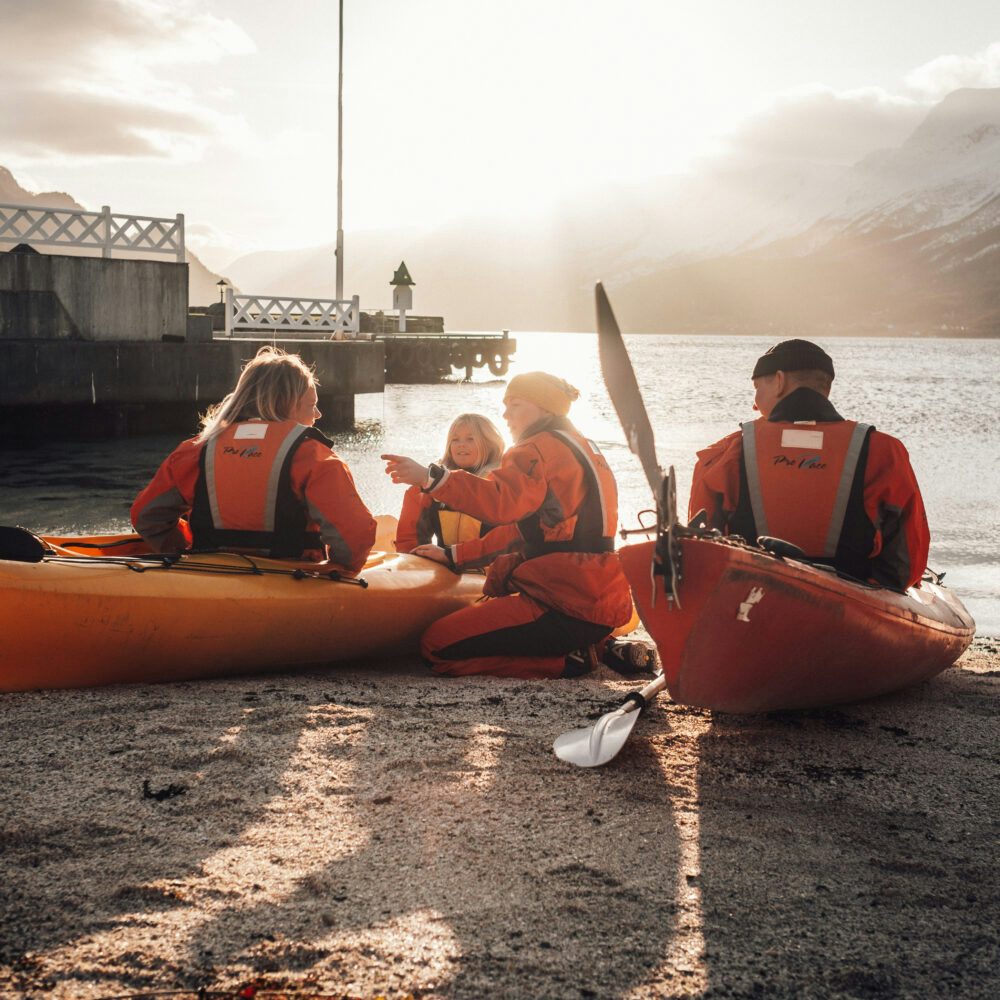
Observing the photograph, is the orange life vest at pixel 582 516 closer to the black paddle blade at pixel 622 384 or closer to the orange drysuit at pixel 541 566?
the orange drysuit at pixel 541 566

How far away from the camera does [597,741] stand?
324cm

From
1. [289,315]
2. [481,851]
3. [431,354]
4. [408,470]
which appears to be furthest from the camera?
[431,354]

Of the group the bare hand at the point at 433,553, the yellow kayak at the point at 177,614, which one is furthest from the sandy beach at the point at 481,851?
the bare hand at the point at 433,553

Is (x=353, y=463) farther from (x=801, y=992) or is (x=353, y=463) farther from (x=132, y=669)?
(x=801, y=992)

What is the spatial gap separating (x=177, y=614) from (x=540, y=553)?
59.7 inches

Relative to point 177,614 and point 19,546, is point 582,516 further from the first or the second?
point 19,546

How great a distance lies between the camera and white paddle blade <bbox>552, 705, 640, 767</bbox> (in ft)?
10.5

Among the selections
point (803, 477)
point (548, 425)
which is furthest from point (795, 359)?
point (548, 425)

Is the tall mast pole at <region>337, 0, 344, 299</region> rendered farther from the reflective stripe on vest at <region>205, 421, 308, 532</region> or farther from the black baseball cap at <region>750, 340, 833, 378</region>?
the black baseball cap at <region>750, 340, 833, 378</region>

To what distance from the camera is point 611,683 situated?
448cm

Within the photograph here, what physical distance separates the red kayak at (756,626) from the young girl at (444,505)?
5.92ft

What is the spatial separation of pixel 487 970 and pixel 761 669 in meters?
1.70

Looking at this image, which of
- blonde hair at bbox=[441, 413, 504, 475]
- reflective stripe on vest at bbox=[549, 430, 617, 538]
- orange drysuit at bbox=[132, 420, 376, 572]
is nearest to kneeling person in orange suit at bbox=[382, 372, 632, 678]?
reflective stripe on vest at bbox=[549, 430, 617, 538]

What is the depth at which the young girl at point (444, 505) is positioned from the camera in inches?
203
